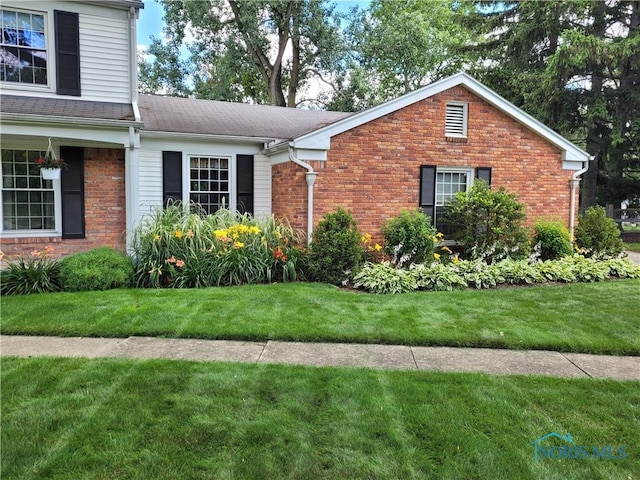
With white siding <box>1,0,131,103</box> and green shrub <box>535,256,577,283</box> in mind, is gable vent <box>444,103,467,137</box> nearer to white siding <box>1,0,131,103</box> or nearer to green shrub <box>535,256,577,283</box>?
green shrub <box>535,256,577,283</box>

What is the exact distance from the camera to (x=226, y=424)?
3.16 meters

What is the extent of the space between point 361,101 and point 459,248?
49.3ft

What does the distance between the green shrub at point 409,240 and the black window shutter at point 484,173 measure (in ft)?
7.42

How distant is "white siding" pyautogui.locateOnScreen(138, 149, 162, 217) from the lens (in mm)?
9539

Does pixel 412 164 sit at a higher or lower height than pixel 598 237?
higher

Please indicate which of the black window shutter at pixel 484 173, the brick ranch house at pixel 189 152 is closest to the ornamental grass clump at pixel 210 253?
the brick ranch house at pixel 189 152

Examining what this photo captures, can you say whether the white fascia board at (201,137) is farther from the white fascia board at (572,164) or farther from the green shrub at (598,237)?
the green shrub at (598,237)

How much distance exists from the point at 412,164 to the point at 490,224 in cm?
207

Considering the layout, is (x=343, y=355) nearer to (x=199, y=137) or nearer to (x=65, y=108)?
(x=199, y=137)

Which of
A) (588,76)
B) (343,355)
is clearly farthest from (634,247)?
(343,355)

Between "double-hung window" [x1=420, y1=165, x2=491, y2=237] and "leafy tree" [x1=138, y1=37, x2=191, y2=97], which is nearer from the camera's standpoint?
"double-hung window" [x1=420, y1=165, x2=491, y2=237]

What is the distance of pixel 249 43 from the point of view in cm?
2309

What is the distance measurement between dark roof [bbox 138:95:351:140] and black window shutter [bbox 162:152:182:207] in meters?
0.56

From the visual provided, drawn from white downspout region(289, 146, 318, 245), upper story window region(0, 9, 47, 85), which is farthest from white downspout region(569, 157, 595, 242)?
upper story window region(0, 9, 47, 85)
